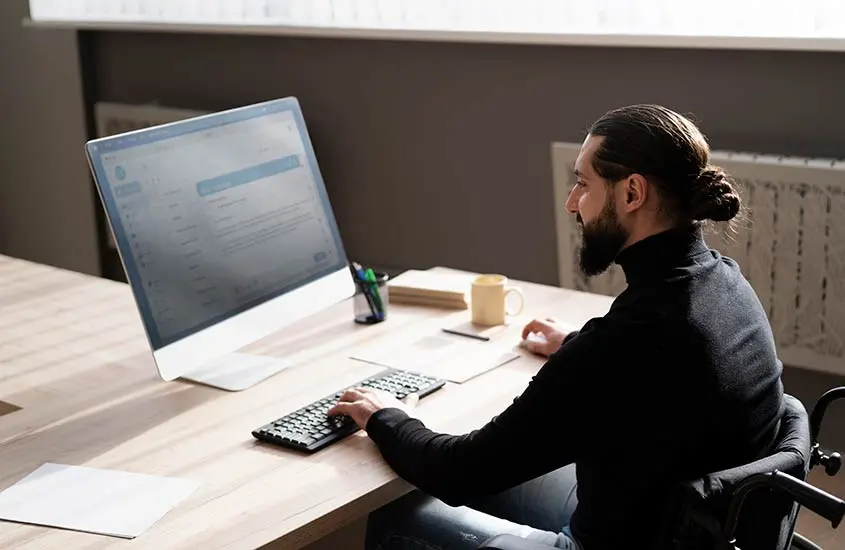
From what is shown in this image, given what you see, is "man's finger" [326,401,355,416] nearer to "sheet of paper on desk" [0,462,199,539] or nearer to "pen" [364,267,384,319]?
"sheet of paper on desk" [0,462,199,539]

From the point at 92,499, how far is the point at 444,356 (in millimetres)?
770

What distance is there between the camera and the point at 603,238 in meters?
1.80

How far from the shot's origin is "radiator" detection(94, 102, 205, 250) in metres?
4.38

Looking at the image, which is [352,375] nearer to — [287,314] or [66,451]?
[287,314]

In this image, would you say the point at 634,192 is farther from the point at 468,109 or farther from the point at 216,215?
the point at 468,109

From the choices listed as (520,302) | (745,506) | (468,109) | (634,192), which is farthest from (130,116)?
(745,506)

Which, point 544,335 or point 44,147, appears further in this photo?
point 44,147

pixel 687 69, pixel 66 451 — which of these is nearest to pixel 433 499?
pixel 66 451

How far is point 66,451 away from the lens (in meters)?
1.81

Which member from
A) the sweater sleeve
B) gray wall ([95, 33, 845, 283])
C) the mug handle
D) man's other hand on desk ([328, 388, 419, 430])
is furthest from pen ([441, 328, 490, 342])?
gray wall ([95, 33, 845, 283])

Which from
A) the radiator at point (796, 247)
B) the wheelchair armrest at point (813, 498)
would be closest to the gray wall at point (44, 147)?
the radiator at point (796, 247)

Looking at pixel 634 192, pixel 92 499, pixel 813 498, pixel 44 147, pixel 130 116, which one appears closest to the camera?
pixel 813 498

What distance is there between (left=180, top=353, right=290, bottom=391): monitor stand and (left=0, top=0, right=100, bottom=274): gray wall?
2.90m

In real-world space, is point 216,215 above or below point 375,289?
above
